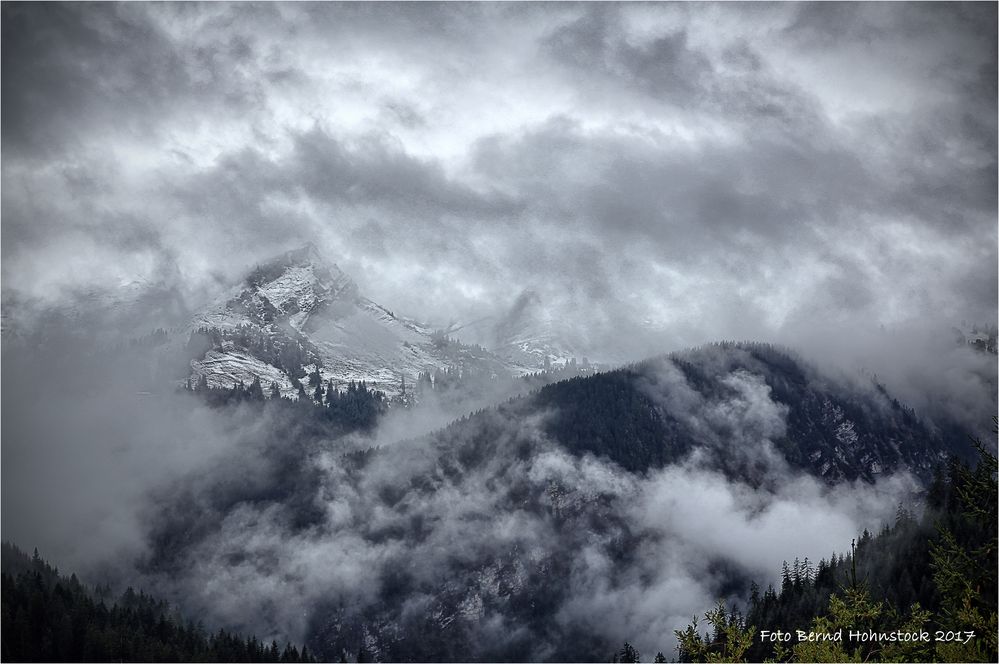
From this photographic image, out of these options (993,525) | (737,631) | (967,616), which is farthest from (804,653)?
(993,525)

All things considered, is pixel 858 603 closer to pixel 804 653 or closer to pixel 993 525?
pixel 804 653

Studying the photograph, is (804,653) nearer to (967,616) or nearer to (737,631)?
(737,631)

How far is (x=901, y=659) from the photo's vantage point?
52.2m

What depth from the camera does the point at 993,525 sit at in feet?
192

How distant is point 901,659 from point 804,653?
208 inches

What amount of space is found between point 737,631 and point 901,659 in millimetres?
8863

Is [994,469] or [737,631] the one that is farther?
[994,469]

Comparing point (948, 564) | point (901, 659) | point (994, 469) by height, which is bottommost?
point (901, 659)

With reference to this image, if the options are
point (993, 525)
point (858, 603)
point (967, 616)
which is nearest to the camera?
point (967, 616)

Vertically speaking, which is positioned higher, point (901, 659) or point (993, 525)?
point (993, 525)

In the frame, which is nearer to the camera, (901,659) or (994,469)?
(901,659)

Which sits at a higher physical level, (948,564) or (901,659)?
(948,564)

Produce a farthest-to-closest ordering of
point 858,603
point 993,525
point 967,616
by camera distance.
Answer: point 993,525 → point 858,603 → point 967,616

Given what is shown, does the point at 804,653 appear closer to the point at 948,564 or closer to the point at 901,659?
the point at 901,659
